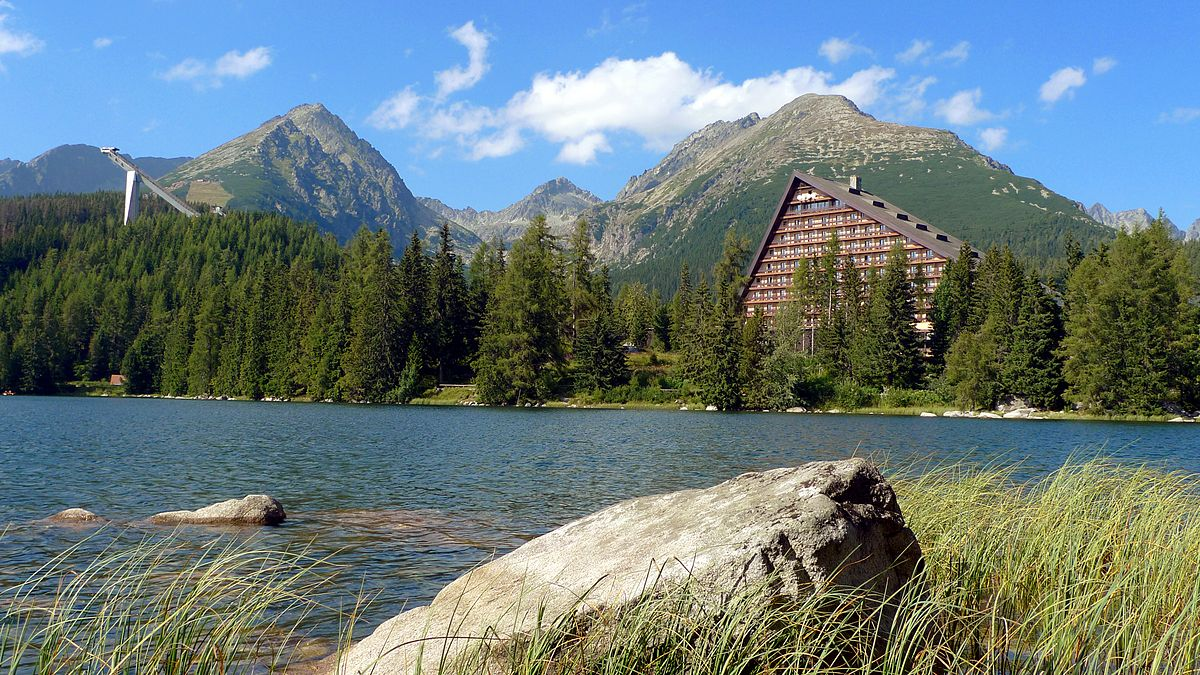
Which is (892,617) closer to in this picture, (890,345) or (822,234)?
(890,345)

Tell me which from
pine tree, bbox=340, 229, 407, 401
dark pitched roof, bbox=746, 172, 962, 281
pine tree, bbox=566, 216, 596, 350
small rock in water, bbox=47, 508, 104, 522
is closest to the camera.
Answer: small rock in water, bbox=47, 508, 104, 522

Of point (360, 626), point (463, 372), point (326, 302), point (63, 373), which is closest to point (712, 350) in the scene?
point (463, 372)

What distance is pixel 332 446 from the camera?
107 feet

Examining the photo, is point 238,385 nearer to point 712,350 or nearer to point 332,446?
point 712,350

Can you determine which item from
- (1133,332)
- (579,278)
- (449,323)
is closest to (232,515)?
(1133,332)

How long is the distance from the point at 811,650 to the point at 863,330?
80231mm

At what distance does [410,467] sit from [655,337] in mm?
82170

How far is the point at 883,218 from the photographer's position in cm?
11069

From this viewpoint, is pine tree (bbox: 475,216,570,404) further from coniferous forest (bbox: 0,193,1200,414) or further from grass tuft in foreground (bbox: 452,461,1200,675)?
grass tuft in foreground (bbox: 452,461,1200,675)

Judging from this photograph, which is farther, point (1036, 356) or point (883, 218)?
point (883, 218)

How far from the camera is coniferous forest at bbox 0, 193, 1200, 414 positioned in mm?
63094

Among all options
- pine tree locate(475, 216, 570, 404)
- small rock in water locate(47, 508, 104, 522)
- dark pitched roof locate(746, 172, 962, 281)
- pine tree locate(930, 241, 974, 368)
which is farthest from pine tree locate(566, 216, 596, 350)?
small rock in water locate(47, 508, 104, 522)

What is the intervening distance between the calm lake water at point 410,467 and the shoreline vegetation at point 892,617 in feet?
7.61

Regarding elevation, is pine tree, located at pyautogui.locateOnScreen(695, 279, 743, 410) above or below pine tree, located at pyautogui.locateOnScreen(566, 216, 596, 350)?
below
